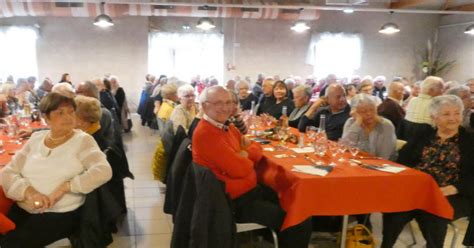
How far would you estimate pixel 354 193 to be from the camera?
2506mm

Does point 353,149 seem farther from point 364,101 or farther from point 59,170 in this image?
point 59,170

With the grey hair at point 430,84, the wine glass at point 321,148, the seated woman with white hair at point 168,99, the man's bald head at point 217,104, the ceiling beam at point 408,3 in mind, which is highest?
the ceiling beam at point 408,3

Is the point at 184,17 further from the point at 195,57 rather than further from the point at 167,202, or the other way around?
the point at 167,202

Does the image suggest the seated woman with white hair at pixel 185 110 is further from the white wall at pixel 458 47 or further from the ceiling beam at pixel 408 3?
the white wall at pixel 458 47

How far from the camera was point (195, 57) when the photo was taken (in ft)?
37.6

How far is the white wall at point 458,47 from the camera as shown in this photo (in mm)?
11227

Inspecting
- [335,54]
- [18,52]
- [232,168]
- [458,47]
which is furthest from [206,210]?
[458,47]

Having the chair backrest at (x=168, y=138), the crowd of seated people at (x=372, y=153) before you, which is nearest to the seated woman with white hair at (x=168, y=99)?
the chair backrest at (x=168, y=138)

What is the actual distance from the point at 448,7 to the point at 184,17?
6.65 m

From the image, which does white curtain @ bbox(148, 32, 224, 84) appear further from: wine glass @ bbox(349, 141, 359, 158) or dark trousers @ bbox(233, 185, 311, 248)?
dark trousers @ bbox(233, 185, 311, 248)

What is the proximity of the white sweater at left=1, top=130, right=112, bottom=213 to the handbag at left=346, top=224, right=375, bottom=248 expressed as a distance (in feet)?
5.80

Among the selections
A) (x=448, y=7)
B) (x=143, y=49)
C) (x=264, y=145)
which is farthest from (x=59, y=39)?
(x=448, y=7)

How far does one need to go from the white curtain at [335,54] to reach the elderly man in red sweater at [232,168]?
9589 millimetres

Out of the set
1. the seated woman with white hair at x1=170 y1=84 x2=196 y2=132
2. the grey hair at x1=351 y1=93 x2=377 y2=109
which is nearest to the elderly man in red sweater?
the grey hair at x1=351 y1=93 x2=377 y2=109
